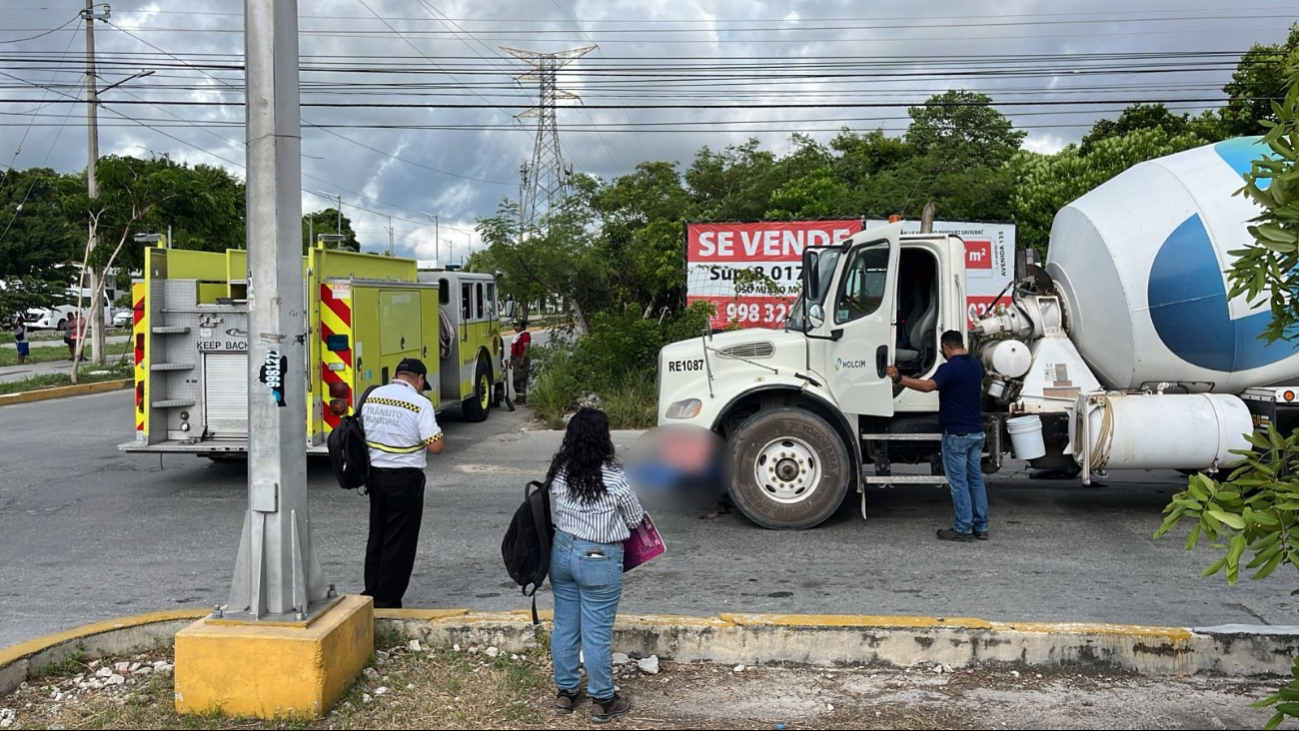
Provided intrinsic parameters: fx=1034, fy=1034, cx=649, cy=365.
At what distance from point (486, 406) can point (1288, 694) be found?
1366 centimetres

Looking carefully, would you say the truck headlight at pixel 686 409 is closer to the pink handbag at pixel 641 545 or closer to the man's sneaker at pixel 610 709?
the pink handbag at pixel 641 545

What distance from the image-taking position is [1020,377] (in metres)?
8.84

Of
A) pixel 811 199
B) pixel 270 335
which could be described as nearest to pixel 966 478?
pixel 270 335

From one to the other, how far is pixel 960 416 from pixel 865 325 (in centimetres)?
107

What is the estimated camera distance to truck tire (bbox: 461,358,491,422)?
51.7 ft

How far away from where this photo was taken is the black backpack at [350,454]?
5.93 metres

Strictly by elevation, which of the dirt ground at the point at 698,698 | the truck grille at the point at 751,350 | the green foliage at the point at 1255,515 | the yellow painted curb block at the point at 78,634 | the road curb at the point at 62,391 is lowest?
the dirt ground at the point at 698,698

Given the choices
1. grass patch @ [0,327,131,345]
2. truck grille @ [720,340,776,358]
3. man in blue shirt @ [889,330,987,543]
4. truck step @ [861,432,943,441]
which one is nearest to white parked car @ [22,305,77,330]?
grass patch @ [0,327,131,345]

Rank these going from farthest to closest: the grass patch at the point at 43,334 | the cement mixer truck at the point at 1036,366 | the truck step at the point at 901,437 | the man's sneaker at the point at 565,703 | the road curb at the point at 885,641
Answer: the grass patch at the point at 43,334
the truck step at the point at 901,437
the cement mixer truck at the point at 1036,366
the road curb at the point at 885,641
the man's sneaker at the point at 565,703

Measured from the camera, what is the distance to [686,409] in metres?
8.66

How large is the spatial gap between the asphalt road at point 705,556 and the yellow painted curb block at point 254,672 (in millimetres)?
2268

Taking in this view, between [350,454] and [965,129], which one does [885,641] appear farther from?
[965,129]

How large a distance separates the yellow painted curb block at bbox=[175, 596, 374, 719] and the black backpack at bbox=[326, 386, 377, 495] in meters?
1.50

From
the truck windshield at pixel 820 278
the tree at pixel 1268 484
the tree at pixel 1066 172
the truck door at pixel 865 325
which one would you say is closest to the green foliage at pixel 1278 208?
the tree at pixel 1268 484
